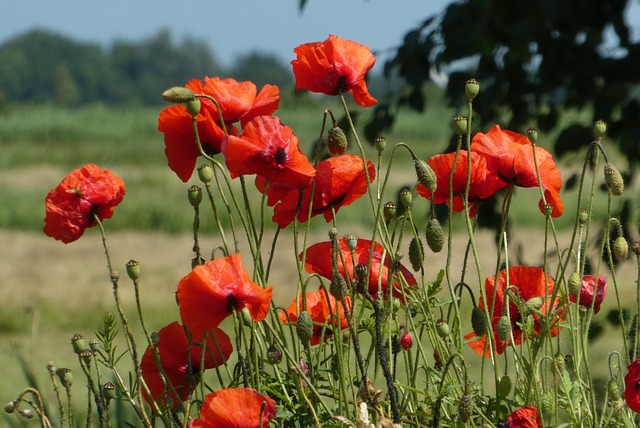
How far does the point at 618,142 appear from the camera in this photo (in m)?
2.90

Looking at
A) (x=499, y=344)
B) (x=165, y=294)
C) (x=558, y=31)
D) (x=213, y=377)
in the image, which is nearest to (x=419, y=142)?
(x=165, y=294)

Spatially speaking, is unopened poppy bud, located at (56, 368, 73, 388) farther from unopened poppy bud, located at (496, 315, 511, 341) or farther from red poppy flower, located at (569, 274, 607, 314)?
red poppy flower, located at (569, 274, 607, 314)

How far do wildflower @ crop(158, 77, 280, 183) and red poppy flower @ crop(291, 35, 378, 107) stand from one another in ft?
0.13

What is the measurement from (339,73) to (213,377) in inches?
132

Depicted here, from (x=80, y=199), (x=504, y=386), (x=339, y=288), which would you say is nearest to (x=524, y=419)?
(x=504, y=386)

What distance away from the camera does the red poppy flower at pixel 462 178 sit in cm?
116

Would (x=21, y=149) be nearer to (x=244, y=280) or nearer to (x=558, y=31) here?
(x=558, y=31)

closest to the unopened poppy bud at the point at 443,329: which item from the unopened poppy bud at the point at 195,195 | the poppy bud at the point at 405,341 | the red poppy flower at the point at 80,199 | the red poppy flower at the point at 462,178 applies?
the poppy bud at the point at 405,341

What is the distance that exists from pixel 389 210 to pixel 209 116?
206mm

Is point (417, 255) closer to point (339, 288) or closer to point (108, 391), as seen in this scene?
point (339, 288)

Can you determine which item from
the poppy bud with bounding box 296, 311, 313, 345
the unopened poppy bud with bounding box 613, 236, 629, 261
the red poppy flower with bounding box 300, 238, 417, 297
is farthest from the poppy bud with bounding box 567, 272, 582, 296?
the poppy bud with bounding box 296, 311, 313, 345

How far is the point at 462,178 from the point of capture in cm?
117

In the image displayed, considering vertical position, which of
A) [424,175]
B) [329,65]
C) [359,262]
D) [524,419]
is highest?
[329,65]

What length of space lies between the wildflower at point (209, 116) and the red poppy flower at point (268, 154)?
70 millimetres
